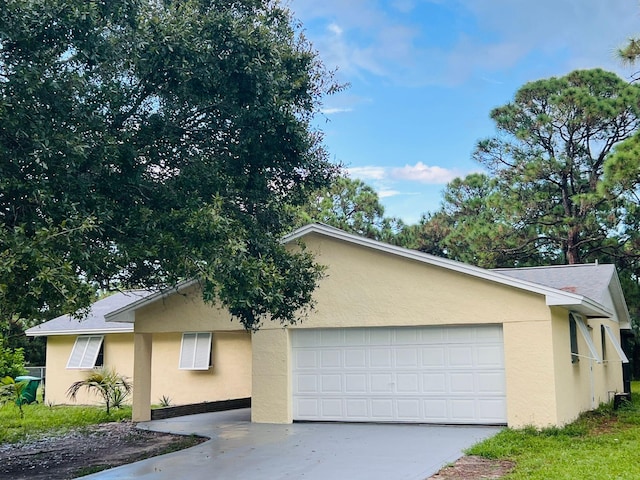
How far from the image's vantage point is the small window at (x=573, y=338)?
14.6 meters

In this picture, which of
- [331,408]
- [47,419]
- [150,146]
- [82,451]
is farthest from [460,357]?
[47,419]

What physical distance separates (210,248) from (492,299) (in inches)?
260

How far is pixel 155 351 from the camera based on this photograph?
66.7 feet

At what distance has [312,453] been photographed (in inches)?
411

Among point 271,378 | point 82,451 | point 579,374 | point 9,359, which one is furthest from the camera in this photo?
point 579,374

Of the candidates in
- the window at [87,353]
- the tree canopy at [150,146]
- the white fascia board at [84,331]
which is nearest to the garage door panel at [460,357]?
the tree canopy at [150,146]

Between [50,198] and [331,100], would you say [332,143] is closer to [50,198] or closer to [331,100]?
[331,100]

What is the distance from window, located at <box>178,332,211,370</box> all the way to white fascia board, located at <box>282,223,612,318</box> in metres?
6.72

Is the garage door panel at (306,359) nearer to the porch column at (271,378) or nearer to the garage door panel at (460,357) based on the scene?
the porch column at (271,378)

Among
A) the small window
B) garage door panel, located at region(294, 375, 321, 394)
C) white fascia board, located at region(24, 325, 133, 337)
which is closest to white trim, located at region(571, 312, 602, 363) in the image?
Result: the small window

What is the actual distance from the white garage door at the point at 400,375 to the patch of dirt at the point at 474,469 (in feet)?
11.1

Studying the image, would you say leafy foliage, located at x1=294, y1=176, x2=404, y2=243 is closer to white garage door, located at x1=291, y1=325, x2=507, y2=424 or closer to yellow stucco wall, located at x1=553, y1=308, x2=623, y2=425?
yellow stucco wall, located at x1=553, y1=308, x2=623, y2=425

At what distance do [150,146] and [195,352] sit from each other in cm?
1124

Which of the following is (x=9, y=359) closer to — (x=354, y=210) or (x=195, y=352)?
(x=195, y=352)
